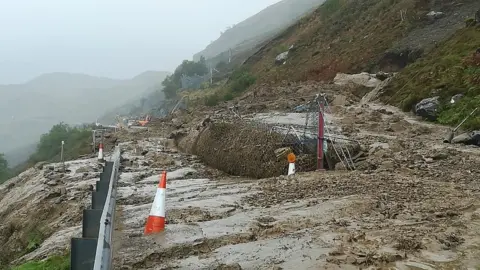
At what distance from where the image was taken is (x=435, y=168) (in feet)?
26.6

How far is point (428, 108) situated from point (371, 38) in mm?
16446

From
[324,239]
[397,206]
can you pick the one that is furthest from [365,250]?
[397,206]

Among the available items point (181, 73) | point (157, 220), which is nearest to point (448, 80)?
point (157, 220)

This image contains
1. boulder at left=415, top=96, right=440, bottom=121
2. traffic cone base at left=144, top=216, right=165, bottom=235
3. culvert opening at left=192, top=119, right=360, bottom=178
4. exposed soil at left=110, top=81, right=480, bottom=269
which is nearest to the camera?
exposed soil at left=110, top=81, right=480, bottom=269

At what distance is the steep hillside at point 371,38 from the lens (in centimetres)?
2500

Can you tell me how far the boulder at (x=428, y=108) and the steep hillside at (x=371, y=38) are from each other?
8245 mm

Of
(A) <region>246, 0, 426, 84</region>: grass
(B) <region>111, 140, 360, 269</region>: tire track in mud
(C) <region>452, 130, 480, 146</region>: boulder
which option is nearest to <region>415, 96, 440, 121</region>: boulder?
(C) <region>452, 130, 480, 146</region>: boulder

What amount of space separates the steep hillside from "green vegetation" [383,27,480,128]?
10.2 feet

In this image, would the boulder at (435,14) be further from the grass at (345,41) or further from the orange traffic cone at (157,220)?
the orange traffic cone at (157,220)

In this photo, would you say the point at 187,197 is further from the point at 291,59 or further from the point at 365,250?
the point at 291,59

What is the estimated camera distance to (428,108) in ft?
47.0

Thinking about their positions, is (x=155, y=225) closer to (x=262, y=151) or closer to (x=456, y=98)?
(x=262, y=151)

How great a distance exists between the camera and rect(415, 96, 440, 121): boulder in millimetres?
14107

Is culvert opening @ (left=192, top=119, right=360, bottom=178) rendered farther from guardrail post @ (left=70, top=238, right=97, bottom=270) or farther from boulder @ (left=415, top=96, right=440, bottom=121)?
guardrail post @ (left=70, top=238, right=97, bottom=270)
